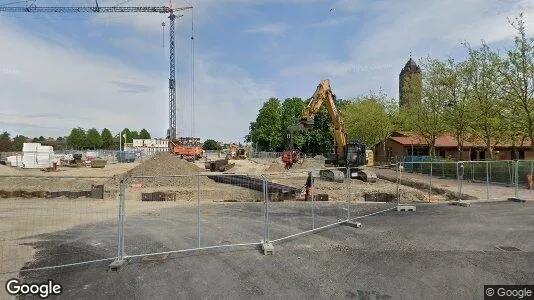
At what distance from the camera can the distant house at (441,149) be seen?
57312 millimetres

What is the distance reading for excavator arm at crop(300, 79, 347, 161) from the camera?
102ft

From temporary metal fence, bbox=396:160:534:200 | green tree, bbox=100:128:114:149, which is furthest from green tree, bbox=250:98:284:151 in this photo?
green tree, bbox=100:128:114:149

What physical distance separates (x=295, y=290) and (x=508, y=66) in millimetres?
33898

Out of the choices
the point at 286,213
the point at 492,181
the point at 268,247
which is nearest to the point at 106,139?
the point at 492,181

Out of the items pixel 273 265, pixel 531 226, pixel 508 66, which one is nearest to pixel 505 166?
pixel 531 226

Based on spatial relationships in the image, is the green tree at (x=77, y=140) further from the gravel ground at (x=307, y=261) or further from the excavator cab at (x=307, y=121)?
the gravel ground at (x=307, y=261)

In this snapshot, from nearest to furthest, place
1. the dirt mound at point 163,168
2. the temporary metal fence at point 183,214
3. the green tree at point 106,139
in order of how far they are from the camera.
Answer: the temporary metal fence at point 183,214 < the dirt mound at point 163,168 < the green tree at point 106,139

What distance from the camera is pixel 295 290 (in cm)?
704

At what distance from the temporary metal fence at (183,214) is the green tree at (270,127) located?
269 feet

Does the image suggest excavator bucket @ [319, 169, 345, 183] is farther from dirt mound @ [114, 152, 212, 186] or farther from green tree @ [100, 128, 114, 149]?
green tree @ [100, 128, 114, 149]

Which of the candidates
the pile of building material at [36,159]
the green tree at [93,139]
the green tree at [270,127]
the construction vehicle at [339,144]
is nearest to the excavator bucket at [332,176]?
the construction vehicle at [339,144]

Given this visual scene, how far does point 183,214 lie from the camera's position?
50.8ft

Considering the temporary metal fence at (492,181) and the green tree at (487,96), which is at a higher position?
the green tree at (487,96)

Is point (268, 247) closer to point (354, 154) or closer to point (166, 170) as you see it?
point (354, 154)
